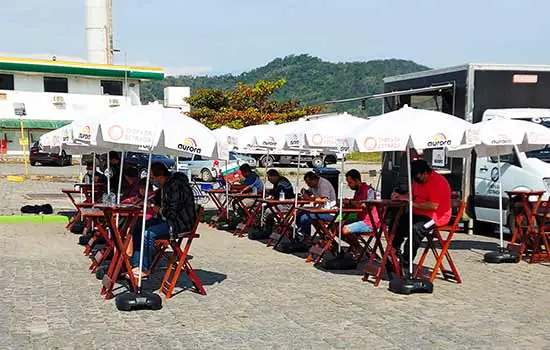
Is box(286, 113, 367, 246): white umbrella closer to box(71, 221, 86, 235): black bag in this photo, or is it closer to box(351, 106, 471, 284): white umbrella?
box(351, 106, 471, 284): white umbrella

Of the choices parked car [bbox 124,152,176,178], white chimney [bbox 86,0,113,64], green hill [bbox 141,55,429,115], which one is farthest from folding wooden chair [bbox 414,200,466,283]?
green hill [bbox 141,55,429,115]

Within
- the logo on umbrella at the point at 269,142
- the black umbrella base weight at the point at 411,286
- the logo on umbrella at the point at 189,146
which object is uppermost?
the logo on umbrella at the point at 189,146

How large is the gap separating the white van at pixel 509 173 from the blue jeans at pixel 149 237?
6.38 metres

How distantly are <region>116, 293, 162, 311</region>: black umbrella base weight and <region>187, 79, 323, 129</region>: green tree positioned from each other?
1094 inches

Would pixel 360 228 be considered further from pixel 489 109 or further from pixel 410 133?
pixel 489 109

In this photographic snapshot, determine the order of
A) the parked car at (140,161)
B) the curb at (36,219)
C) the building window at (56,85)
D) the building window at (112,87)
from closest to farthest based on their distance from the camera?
the curb at (36,219) → the parked car at (140,161) → the building window at (56,85) → the building window at (112,87)

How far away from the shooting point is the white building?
42938 mm

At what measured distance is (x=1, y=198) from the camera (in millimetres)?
18906

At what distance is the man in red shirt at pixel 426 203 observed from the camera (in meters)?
7.66

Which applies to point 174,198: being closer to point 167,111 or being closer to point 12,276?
point 167,111

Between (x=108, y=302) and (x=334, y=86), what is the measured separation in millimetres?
113682

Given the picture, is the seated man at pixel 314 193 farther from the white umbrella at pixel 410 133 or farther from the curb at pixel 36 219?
the curb at pixel 36 219

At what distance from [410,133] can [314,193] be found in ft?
11.8

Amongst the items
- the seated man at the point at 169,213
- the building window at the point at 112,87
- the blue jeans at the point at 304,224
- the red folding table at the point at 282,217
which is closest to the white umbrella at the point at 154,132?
the seated man at the point at 169,213
